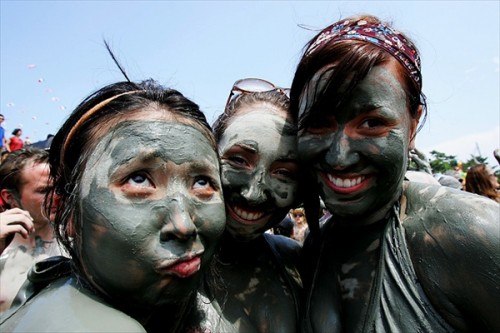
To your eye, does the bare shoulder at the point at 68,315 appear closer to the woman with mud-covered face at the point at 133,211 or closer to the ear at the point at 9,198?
the woman with mud-covered face at the point at 133,211

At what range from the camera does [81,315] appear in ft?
3.54

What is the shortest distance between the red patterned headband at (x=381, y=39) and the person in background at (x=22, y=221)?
2.06 metres

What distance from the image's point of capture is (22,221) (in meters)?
2.88

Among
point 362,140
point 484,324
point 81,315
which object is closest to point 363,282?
point 484,324

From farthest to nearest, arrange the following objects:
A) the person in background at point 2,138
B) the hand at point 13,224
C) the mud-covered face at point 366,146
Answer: the person in background at point 2,138, the hand at point 13,224, the mud-covered face at point 366,146

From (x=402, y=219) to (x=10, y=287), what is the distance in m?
2.41

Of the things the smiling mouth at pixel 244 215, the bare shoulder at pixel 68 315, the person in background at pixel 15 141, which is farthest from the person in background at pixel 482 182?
the person in background at pixel 15 141

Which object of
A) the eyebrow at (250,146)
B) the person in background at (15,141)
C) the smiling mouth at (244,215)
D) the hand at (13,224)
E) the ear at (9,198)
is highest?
the eyebrow at (250,146)

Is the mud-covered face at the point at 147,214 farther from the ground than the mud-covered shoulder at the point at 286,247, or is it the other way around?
the mud-covered face at the point at 147,214

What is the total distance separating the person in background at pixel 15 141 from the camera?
10.3 metres

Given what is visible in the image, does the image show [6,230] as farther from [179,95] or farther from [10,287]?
[179,95]

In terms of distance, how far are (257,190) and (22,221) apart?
1730 millimetres

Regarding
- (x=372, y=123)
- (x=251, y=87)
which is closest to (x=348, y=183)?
(x=372, y=123)

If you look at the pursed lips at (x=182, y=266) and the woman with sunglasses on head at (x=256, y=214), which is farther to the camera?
the woman with sunglasses on head at (x=256, y=214)
